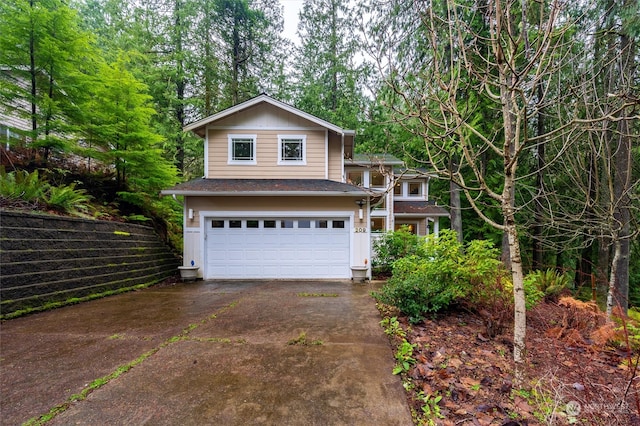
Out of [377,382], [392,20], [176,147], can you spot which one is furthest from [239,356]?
[176,147]

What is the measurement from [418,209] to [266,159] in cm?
870

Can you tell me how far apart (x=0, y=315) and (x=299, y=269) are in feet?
18.6

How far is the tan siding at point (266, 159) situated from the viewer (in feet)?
29.2

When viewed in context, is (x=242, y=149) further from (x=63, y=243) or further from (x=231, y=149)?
(x=63, y=243)

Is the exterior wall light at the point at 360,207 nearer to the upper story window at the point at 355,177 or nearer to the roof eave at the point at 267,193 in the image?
the roof eave at the point at 267,193

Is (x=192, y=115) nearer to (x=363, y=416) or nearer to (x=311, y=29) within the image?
(x=311, y=29)

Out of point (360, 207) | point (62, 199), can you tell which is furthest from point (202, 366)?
point (360, 207)

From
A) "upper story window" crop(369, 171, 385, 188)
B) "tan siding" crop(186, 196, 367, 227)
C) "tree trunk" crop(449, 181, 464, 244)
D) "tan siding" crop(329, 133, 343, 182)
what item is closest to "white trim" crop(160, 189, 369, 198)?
"tan siding" crop(186, 196, 367, 227)

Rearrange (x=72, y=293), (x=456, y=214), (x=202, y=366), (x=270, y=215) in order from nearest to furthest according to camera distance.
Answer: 1. (x=202, y=366)
2. (x=72, y=293)
3. (x=270, y=215)
4. (x=456, y=214)

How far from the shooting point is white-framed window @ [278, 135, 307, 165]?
29.6 feet

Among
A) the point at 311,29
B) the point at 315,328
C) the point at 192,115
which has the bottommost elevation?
the point at 315,328

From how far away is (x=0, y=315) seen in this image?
13.0 ft

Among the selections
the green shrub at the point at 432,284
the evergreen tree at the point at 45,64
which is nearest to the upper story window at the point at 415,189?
the green shrub at the point at 432,284

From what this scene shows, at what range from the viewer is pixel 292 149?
9.09 metres
